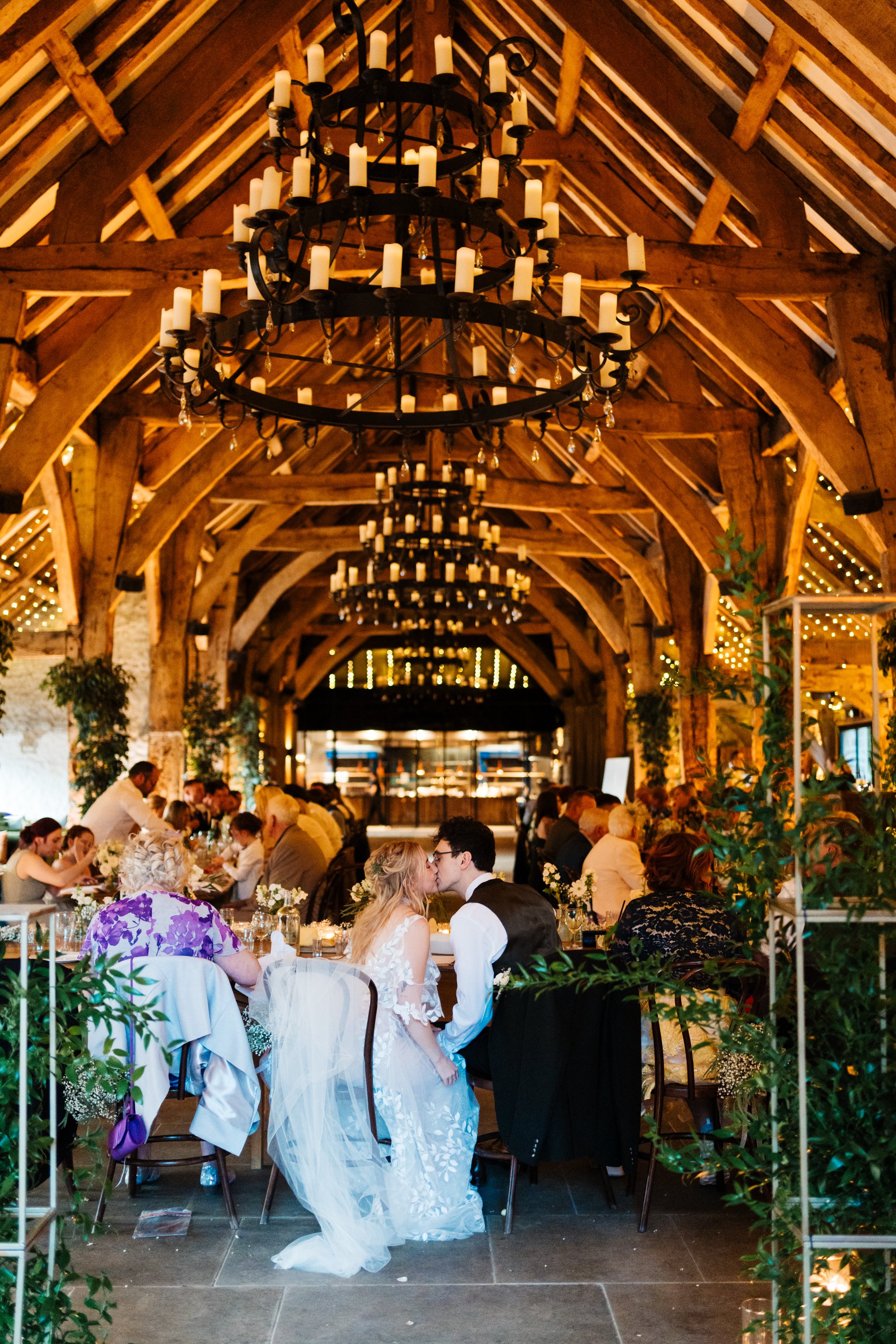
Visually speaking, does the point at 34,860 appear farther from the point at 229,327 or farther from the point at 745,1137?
the point at 745,1137

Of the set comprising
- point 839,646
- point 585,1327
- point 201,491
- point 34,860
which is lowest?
point 585,1327

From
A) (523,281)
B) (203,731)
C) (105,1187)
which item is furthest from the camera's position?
(203,731)

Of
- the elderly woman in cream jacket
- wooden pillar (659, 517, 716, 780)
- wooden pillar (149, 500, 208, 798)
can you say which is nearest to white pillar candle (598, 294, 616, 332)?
the elderly woman in cream jacket

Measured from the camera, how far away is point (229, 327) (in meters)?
4.51

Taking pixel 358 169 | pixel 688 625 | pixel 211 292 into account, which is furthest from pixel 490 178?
pixel 688 625

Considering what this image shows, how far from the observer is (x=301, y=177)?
3992mm

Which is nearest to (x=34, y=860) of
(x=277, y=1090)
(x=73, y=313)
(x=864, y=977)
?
(x=277, y=1090)

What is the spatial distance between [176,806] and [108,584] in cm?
239

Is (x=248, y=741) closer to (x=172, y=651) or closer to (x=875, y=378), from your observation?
(x=172, y=651)

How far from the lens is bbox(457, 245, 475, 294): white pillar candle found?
393cm

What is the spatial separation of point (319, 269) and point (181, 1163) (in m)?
2.98

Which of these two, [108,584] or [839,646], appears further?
[839,646]

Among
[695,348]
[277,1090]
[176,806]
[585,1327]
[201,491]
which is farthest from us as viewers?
[201,491]

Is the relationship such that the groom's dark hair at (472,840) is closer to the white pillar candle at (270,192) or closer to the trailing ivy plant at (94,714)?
the white pillar candle at (270,192)
